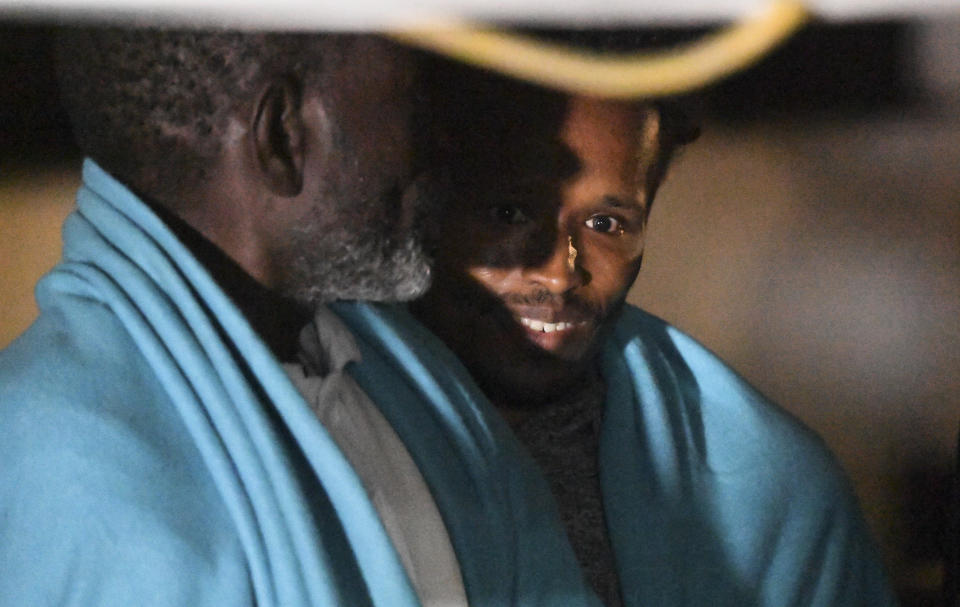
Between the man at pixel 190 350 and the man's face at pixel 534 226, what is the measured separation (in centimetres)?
15

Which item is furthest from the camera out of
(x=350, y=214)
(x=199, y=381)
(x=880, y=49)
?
(x=880, y=49)

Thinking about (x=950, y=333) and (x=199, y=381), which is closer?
(x=199, y=381)

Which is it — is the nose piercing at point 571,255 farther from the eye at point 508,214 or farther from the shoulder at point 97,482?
the shoulder at point 97,482

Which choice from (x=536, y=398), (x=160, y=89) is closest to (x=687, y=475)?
(x=536, y=398)

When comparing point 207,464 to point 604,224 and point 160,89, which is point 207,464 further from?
point 604,224

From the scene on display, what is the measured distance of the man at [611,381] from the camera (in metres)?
1.16

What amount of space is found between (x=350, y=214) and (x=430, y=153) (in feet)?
0.35

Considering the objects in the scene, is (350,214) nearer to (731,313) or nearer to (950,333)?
(731,313)

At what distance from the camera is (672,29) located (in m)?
1.08

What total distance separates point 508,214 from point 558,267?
2.8 inches

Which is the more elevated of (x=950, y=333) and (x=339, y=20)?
(x=339, y=20)

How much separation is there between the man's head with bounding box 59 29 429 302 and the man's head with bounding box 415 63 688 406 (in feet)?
0.27

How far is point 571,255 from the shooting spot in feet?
3.86

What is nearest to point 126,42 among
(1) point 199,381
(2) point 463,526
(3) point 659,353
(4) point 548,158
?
(1) point 199,381
